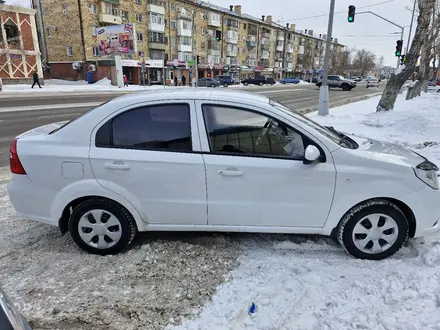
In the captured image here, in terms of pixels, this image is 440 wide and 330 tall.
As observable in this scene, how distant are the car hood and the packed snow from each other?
2.96ft

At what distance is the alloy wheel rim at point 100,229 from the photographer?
10.3ft

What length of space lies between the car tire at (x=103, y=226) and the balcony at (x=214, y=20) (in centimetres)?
6295

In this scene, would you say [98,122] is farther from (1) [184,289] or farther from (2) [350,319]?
(2) [350,319]

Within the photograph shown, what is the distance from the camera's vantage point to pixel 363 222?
3.08 m

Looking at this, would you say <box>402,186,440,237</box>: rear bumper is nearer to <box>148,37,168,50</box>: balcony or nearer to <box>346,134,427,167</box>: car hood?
<box>346,134,427,167</box>: car hood

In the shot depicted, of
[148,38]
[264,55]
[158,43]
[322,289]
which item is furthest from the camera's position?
[264,55]

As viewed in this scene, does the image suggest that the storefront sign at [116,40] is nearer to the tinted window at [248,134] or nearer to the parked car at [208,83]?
the parked car at [208,83]

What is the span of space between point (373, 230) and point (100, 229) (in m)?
2.62

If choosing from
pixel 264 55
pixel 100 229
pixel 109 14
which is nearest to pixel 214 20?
pixel 264 55

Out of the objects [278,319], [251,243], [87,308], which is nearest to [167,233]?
[251,243]

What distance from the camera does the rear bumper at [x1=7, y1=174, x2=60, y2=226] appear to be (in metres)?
3.10

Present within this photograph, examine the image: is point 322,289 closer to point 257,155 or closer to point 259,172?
point 259,172

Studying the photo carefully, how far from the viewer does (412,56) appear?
12.3m

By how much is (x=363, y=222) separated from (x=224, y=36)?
6652 centimetres
